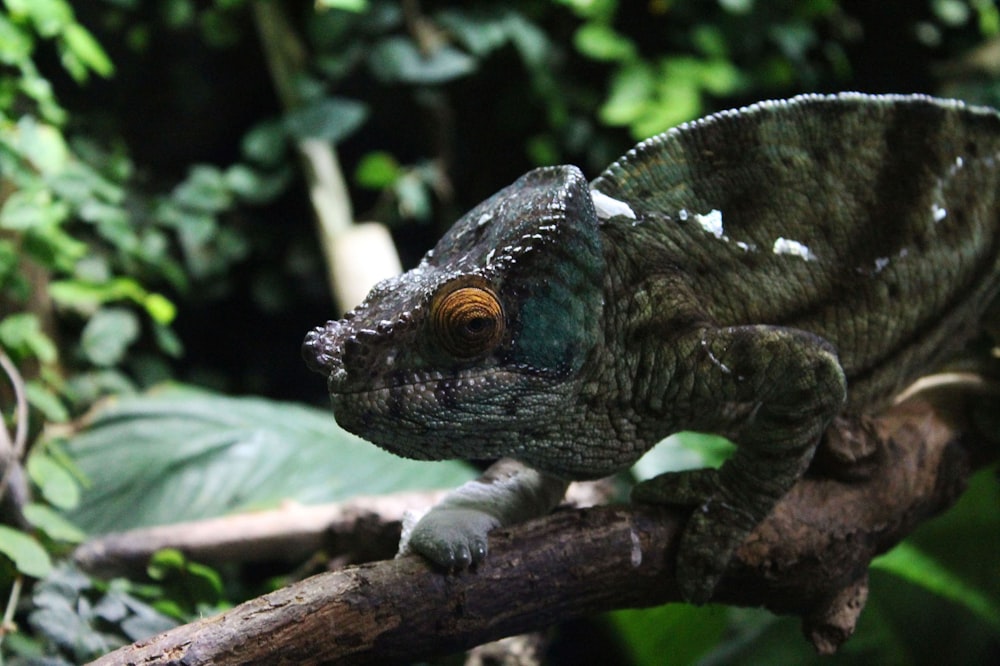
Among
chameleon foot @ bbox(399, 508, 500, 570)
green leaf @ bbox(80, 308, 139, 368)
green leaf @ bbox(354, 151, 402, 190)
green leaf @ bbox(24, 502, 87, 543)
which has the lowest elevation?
chameleon foot @ bbox(399, 508, 500, 570)

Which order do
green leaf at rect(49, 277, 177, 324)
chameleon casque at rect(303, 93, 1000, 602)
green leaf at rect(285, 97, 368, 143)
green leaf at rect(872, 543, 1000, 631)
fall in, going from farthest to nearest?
green leaf at rect(285, 97, 368, 143) < green leaf at rect(49, 277, 177, 324) < green leaf at rect(872, 543, 1000, 631) < chameleon casque at rect(303, 93, 1000, 602)

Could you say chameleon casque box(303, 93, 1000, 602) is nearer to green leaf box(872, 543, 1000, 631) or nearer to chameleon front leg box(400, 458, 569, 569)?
chameleon front leg box(400, 458, 569, 569)

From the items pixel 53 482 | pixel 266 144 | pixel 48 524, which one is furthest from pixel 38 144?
pixel 266 144

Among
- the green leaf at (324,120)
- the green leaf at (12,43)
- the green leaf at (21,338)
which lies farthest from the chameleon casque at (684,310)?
the green leaf at (324,120)

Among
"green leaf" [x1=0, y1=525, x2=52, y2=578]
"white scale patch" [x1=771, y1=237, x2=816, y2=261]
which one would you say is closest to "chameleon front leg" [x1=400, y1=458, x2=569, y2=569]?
"white scale patch" [x1=771, y1=237, x2=816, y2=261]

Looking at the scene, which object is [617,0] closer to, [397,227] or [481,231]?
[397,227]

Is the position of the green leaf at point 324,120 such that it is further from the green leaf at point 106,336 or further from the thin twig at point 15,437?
the thin twig at point 15,437
